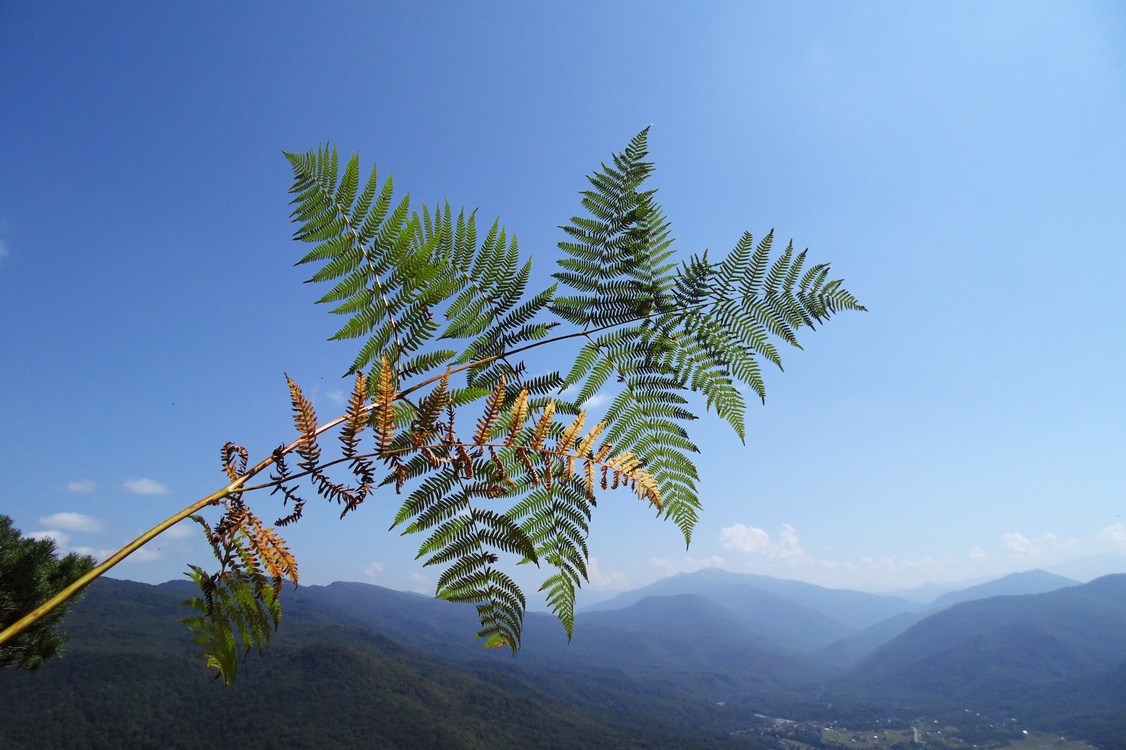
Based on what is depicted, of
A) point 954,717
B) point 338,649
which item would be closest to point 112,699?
point 338,649

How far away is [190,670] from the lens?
124 meters

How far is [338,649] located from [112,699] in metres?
45.5

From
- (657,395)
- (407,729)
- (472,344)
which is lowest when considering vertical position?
(407,729)

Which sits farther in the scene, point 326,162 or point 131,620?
point 131,620

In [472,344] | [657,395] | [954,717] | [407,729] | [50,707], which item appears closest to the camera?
[472,344]

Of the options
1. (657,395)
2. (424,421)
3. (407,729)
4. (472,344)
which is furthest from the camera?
(407,729)

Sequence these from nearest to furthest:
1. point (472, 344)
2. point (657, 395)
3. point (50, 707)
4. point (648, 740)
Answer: point (472, 344) < point (657, 395) < point (50, 707) < point (648, 740)

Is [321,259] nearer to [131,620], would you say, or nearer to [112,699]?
[112,699]

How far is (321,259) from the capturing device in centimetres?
182

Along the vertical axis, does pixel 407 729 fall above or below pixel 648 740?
above

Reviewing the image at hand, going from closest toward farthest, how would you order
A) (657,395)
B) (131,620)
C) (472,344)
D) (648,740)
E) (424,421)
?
1. (424,421)
2. (472,344)
3. (657,395)
4. (648,740)
5. (131,620)

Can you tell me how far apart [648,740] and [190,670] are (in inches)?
4353

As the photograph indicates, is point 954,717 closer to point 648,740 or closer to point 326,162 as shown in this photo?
point 648,740

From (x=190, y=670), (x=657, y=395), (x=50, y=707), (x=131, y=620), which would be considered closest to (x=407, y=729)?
(x=190, y=670)
